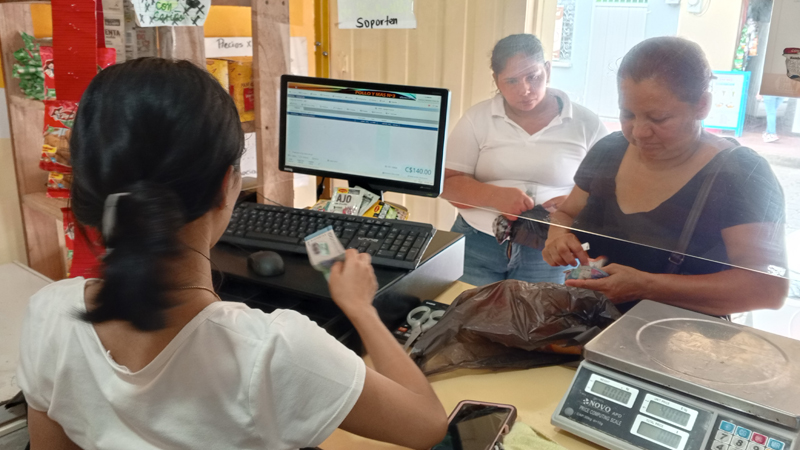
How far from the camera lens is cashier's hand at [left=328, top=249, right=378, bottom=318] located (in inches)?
34.7

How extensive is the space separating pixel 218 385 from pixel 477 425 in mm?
359

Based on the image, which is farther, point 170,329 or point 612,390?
point 612,390

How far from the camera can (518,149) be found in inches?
59.5

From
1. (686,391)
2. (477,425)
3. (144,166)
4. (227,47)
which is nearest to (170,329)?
(144,166)

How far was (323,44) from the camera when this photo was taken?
168cm

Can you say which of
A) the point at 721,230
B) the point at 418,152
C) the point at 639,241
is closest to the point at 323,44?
the point at 418,152

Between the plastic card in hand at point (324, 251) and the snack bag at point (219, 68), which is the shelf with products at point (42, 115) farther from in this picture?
the plastic card in hand at point (324, 251)

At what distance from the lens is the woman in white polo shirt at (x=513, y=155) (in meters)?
1.38

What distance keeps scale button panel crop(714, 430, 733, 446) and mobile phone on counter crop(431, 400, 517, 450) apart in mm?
253

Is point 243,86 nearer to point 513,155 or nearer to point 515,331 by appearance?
Result: point 513,155

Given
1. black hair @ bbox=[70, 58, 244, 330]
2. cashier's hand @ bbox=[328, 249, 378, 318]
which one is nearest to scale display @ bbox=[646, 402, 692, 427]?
cashier's hand @ bbox=[328, 249, 378, 318]

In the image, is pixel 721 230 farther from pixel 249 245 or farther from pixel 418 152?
pixel 249 245

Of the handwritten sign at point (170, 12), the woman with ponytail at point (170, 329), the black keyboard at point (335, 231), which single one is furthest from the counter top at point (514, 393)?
the handwritten sign at point (170, 12)

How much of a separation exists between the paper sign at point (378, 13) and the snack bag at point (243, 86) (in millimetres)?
285
